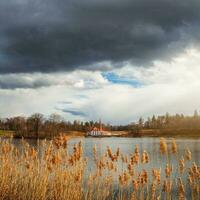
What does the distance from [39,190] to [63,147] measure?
1.41 meters

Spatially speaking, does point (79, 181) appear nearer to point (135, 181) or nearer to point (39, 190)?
point (39, 190)

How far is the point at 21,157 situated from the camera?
1130cm

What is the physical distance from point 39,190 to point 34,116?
315 feet

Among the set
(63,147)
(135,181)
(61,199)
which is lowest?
(61,199)

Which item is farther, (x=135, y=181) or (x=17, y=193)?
(x=17, y=193)

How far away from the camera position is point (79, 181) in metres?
9.37

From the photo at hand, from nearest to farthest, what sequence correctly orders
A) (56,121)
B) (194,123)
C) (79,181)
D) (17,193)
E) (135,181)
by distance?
1. (135,181)
2. (79,181)
3. (17,193)
4. (56,121)
5. (194,123)

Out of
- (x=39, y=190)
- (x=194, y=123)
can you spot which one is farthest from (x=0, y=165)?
(x=194, y=123)

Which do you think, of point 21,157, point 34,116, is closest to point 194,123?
point 34,116

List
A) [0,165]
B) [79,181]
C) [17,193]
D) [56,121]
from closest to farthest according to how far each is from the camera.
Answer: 1. [79,181]
2. [17,193]
3. [0,165]
4. [56,121]

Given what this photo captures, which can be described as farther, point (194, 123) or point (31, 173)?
point (194, 123)

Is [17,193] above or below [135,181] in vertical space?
below

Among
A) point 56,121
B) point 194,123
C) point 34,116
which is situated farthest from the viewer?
point 194,123

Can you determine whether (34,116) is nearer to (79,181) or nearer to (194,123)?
(194,123)
